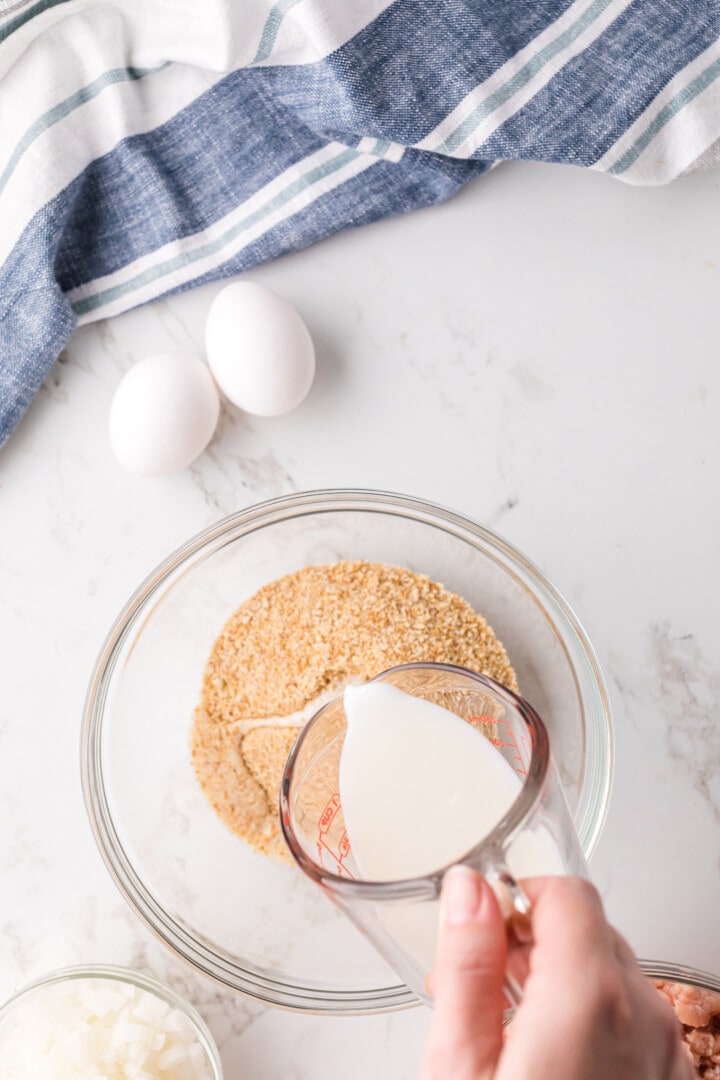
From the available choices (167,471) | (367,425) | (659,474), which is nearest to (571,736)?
(659,474)

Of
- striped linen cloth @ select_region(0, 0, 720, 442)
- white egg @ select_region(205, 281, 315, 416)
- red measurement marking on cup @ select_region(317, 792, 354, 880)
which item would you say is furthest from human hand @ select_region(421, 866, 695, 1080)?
striped linen cloth @ select_region(0, 0, 720, 442)

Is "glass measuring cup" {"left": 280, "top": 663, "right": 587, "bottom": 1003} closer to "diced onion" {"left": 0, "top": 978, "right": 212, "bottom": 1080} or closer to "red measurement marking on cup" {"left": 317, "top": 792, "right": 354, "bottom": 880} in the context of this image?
"red measurement marking on cup" {"left": 317, "top": 792, "right": 354, "bottom": 880}

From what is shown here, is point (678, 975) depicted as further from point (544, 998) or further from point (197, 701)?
point (197, 701)

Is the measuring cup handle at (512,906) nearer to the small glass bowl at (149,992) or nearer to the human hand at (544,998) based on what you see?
the human hand at (544,998)

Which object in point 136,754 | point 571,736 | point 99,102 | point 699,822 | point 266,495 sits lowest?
point 699,822

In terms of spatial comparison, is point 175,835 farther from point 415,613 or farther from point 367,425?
→ point 367,425

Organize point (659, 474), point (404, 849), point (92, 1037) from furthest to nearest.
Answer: point (659, 474) → point (92, 1037) → point (404, 849)

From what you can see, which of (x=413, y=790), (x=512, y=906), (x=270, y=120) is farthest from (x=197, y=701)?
(x=270, y=120)
